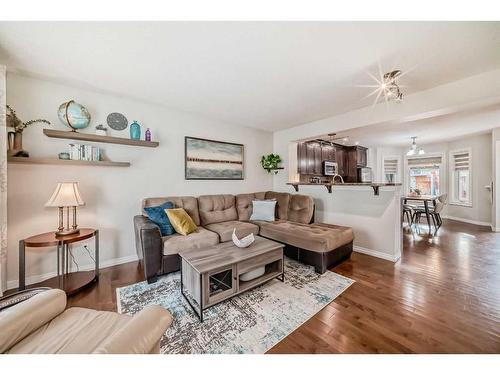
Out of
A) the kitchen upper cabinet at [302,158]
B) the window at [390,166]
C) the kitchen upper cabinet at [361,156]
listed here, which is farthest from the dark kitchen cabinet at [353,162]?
the kitchen upper cabinet at [302,158]

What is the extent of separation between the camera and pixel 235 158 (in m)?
4.03

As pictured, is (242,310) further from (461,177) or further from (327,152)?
(461,177)

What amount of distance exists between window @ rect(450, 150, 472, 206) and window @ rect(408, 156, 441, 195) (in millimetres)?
351

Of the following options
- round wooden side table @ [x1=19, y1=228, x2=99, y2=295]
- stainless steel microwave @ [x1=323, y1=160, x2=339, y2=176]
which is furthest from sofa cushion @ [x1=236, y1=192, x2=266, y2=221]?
stainless steel microwave @ [x1=323, y1=160, x2=339, y2=176]

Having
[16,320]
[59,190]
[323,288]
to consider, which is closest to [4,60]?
[59,190]

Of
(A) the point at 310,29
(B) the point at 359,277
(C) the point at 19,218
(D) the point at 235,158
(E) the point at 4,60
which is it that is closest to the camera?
(A) the point at 310,29

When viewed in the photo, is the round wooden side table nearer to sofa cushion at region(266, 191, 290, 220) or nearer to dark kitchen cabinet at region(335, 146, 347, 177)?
sofa cushion at region(266, 191, 290, 220)

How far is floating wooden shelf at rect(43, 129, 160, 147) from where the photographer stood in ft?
7.41

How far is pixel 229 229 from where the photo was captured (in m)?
2.89

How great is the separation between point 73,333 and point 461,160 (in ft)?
27.6

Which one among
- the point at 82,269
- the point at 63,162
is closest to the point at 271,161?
the point at 63,162

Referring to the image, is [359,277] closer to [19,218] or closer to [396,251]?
[396,251]

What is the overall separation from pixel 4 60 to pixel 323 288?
13.1ft

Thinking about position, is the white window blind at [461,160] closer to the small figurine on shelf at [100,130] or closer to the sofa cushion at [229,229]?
the sofa cushion at [229,229]
